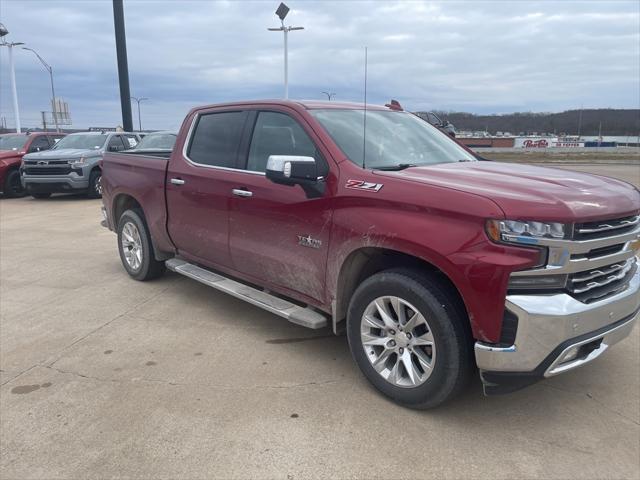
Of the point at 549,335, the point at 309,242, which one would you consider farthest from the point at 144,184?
the point at 549,335

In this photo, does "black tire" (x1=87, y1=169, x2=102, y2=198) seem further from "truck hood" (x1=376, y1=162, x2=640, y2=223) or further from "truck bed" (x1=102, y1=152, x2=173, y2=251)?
"truck hood" (x1=376, y1=162, x2=640, y2=223)

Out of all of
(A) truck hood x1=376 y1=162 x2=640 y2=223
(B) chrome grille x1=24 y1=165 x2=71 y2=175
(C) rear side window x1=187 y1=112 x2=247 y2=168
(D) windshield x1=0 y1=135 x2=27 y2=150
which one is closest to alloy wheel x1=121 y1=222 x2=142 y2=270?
(C) rear side window x1=187 y1=112 x2=247 y2=168

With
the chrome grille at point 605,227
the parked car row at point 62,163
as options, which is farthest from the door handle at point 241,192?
the parked car row at point 62,163

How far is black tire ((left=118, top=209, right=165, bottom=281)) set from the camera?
5.66 metres

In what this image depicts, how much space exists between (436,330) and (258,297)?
1.67m

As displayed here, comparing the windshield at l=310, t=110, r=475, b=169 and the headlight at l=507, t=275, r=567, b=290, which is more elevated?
the windshield at l=310, t=110, r=475, b=169

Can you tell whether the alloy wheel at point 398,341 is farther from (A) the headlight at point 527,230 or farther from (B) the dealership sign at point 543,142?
(B) the dealership sign at point 543,142

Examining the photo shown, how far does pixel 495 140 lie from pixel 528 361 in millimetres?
84579

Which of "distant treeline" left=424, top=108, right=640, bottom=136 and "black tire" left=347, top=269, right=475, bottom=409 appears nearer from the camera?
"black tire" left=347, top=269, right=475, bottom=409

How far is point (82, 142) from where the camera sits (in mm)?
14289

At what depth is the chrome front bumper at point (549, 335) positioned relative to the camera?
2.65 metres

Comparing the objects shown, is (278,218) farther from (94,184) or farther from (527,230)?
(94,184)

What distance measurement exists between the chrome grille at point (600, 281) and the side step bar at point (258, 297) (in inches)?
63.5

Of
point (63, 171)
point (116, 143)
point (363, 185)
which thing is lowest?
point (63, 171)
